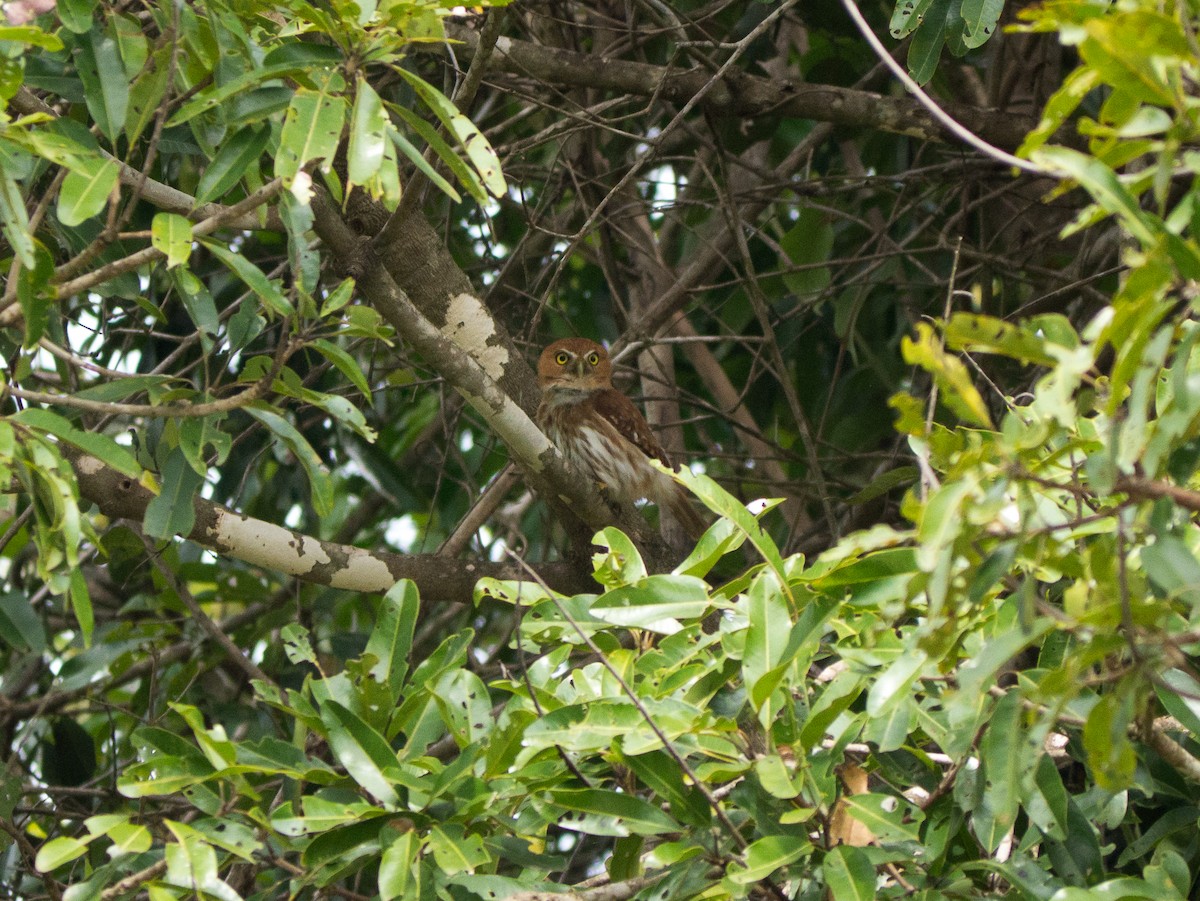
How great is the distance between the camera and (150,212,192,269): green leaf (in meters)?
2.09

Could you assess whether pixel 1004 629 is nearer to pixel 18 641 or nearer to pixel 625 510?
pixel 625 510

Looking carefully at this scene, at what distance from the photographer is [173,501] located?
2.71 meters

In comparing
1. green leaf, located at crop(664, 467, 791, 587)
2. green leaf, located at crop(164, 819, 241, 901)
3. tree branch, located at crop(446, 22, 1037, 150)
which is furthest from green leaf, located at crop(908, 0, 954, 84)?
green leaf, located at crop(164, 819, 241, 901)

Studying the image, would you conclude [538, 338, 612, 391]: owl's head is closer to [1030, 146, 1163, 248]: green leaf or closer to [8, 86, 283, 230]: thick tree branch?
[8, 86, 283, 230]: thick tree branch

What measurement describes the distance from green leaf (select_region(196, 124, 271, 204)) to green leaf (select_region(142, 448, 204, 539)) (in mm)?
612

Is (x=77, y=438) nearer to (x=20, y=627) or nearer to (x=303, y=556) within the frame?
(x=303, y=556)

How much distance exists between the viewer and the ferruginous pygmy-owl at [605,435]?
5828 mm

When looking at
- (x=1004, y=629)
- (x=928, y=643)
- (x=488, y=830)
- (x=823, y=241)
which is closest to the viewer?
(x=928, y=643)

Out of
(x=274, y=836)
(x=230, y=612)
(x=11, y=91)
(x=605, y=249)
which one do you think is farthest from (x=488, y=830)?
(x=230, y=612)

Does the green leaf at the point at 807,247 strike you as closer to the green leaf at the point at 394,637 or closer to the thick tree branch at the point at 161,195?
the thick tree branch at the point at 161,195

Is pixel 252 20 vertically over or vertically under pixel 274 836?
over

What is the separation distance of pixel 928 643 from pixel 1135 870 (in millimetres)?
1286

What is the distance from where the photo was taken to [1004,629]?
2248 millimetres

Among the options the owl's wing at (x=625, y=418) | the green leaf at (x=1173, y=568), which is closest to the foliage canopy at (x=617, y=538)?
the green leaf at (x=1173, y=568)
